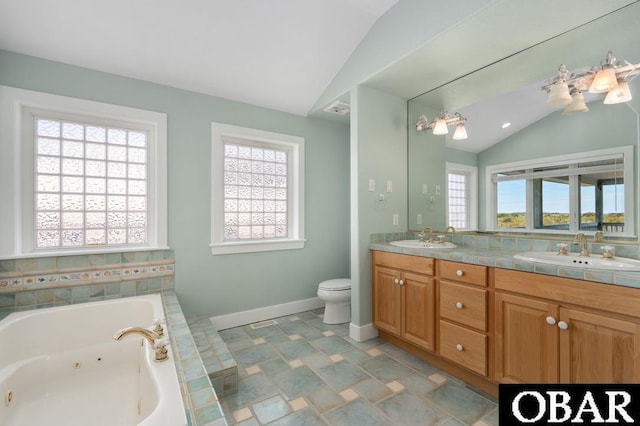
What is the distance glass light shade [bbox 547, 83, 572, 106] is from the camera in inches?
71.4

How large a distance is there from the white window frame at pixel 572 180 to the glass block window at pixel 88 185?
3.07m

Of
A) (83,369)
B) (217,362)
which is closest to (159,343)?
(217,362)

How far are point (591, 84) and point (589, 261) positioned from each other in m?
1.11

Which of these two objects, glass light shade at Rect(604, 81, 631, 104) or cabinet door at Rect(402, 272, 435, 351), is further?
cabinet door at Rect(402, 272, 435, 351)

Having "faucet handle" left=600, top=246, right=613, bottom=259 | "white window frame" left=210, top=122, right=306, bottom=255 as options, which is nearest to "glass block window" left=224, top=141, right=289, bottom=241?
"white window frame" left=210, top=122, right=306, bottom=255

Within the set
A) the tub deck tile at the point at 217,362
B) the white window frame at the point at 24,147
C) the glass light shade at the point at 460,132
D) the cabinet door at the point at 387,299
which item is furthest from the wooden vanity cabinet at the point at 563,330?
the white window frame at the point at 24,147

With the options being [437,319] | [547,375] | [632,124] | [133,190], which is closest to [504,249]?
[437,319]

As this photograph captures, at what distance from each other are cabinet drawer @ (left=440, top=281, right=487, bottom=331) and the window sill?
177 centimetres

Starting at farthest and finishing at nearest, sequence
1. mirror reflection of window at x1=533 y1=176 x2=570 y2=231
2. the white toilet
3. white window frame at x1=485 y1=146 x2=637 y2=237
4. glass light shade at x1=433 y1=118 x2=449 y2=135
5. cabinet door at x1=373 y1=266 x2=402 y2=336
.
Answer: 1. the white toilet
2. glass light shade at x1=433 y1=118 x2=449 y2=135
3. cabinet door at x1=373 y1=266 x2=402 y2=336
4. mirror reflection of window at x1=533 y1=176 x2=570 y2=231
5. white window frame at x1=485 y1=146 x2=637 y2=237

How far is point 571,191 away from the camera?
6.15 feet

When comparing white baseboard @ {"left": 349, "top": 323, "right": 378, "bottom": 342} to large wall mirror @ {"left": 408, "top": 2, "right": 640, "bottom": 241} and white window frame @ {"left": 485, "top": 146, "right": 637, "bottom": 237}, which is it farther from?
white window frame @ {"left": 485, "top": 146, "right": 637, "bottom": 237}

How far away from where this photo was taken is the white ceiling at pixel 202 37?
78.8 inches

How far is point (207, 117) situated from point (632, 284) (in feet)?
10.6

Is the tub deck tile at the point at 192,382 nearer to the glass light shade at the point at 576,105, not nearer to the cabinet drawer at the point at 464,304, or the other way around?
the cabinet drawer at the point at 464,304
